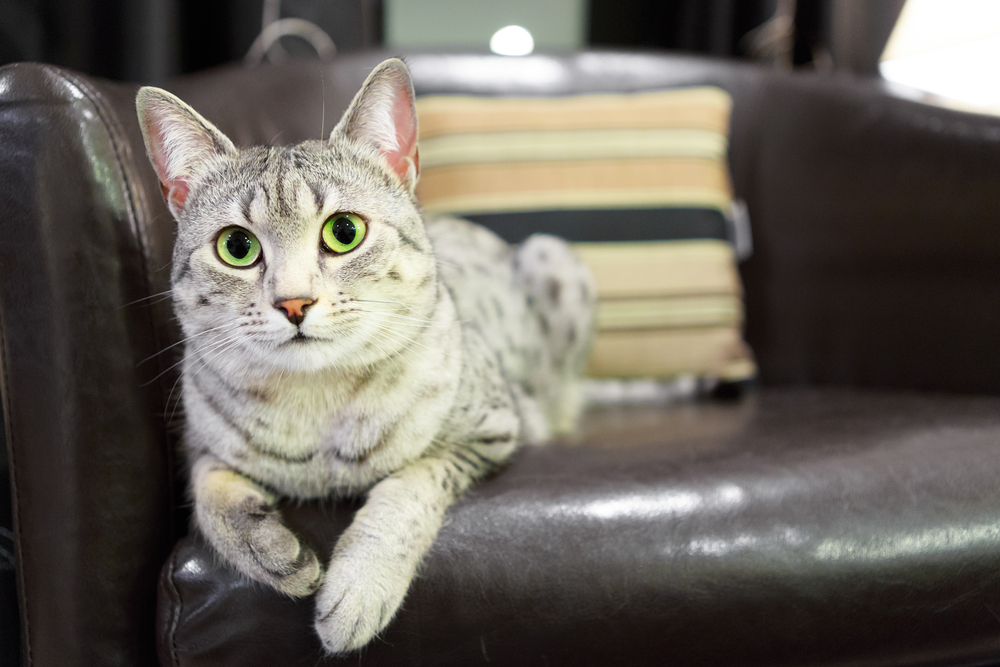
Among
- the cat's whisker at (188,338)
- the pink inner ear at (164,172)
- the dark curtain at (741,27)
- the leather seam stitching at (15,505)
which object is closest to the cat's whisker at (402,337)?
the cat's whisker at (188,338)

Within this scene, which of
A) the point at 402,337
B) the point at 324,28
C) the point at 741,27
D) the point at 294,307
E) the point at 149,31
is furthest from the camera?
the point at 741,27

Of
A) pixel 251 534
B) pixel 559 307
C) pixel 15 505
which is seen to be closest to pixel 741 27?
pixel 559 307

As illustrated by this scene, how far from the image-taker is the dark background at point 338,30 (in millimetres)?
1410

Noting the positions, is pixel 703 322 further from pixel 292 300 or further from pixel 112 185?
pixel 112 185

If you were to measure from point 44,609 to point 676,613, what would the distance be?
0.66 meters

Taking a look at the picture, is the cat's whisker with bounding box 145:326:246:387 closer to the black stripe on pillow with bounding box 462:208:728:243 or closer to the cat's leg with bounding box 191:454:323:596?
the cat's leg with bounding box 191:454:323:596

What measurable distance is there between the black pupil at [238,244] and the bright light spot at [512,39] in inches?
48.2

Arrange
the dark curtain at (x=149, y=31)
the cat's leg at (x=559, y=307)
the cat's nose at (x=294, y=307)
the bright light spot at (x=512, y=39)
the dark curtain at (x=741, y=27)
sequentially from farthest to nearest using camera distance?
the dark curtain at (x=741, y=27)
the bright light spot at (x=512, y=39)
the dark curtain at (x=149, y=31)
the cat's leg at (x=559, y=307)
the cat's nose at (x=294, y=307)

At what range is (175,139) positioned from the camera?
2.05 ft

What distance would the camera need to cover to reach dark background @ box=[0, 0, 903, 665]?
141cm

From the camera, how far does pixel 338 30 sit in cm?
171

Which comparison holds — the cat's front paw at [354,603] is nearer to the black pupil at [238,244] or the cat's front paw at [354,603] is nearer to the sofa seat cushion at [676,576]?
the sofa seat cushion at [676,576]

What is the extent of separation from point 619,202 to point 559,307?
10.7 inches

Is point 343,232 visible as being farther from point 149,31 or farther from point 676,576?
point 149,31
